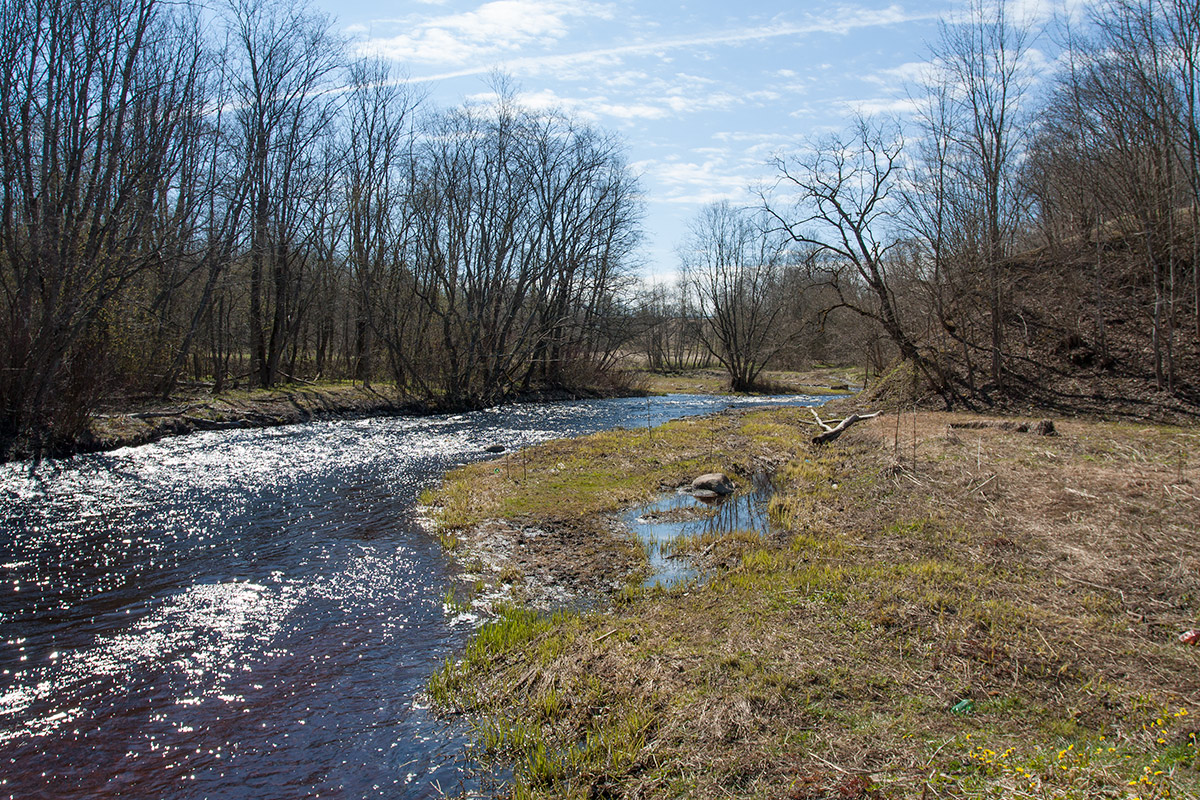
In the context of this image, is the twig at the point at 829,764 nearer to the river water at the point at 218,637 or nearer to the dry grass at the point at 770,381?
the river water at the point at 218,637

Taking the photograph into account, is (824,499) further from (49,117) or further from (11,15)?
(11,15)

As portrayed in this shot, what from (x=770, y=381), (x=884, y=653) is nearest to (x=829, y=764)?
(x=884, y=653)

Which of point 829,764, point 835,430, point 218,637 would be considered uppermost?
point 835,430

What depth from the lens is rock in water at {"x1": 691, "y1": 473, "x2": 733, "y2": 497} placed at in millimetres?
12312

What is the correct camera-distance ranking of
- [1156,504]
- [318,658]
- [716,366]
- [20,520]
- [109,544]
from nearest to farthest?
[318,658] < [1156,504] < [109,544] < [20,520] < [716,366]

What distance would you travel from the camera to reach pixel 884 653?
5188 millimetres

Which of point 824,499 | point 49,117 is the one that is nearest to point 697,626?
point 824,499

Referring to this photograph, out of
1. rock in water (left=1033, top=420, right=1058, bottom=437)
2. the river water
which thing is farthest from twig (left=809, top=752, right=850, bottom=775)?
rock in water (left=1033, top=420, right=1058, bottom=437)

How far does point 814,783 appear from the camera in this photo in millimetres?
3639

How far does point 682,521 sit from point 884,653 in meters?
5.34

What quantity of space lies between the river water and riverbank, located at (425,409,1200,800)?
74cm

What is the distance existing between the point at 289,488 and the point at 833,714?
36.9ft

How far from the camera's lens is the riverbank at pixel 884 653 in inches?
150

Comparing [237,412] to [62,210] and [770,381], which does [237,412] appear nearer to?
[62,210]
